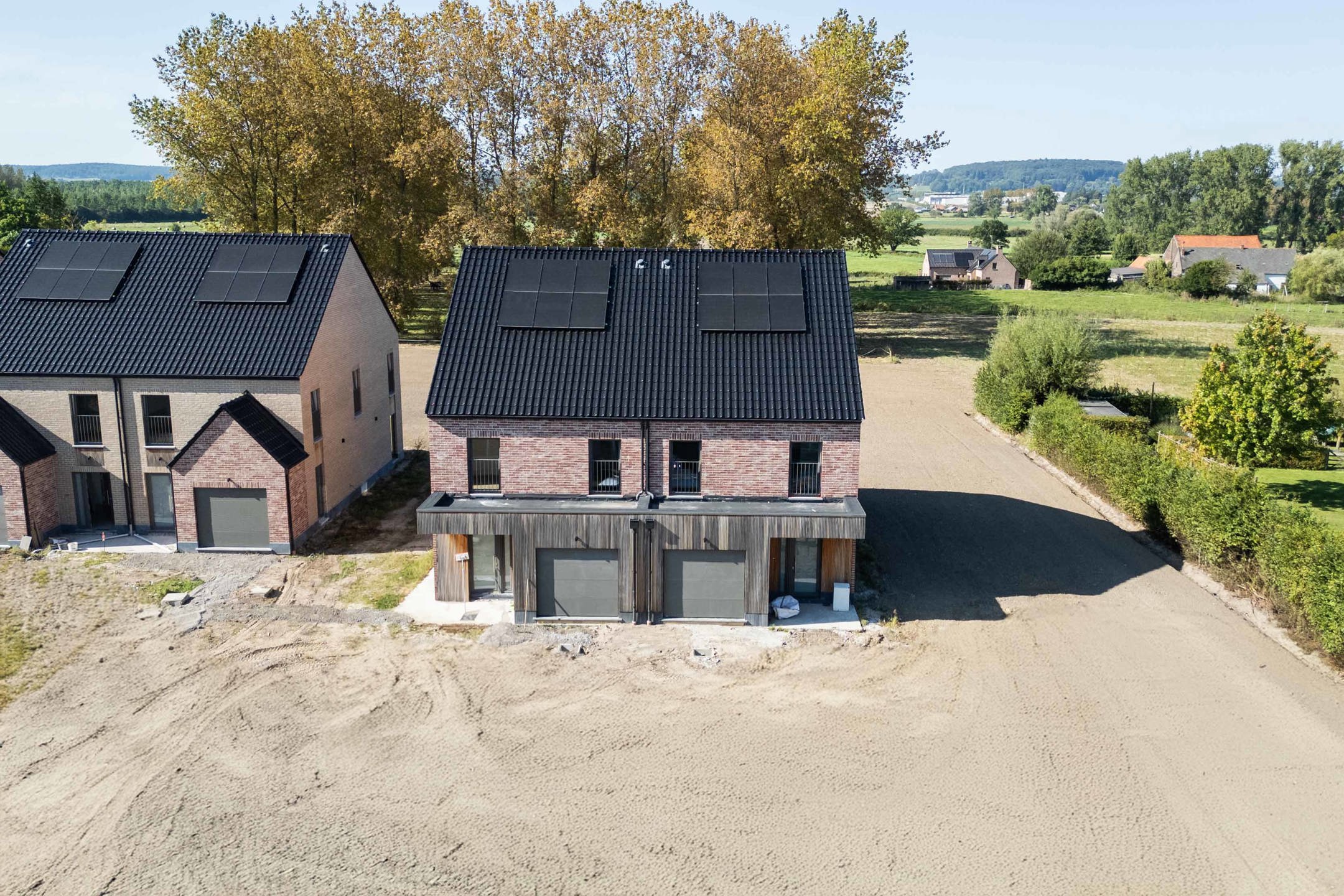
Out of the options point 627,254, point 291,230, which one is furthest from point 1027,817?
point 291,230

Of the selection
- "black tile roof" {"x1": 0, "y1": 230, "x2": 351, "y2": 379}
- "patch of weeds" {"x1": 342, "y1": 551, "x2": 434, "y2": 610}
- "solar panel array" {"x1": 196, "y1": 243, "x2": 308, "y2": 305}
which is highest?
"solar panel array" {"x1": 196, "y1": 243, "x2": 308, "y2": 305}

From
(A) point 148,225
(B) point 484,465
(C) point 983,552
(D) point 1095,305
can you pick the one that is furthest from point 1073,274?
(A) point 148,225

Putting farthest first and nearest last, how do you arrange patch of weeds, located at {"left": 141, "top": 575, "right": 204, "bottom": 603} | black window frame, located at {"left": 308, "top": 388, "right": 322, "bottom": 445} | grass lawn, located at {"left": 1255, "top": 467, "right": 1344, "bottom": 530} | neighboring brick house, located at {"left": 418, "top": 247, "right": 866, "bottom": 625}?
grass lawn, located at {"left": 1255, "top": 467, "right": 1344, "bottom": 530}, black window frame, located at {"left": 308, "top": 388, "right": 322, "bottom": 445}, patch of weeds, located at {"left": 141, "top": 575, "right": 204, "bottom": 603}, neighboring brick house, located at {"left": 418, "top": 247, "right": 866, "bottom": 625}

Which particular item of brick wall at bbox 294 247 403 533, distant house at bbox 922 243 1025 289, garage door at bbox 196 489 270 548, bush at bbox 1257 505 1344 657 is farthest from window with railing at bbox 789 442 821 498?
distant house at bbox 922 243 1025 289

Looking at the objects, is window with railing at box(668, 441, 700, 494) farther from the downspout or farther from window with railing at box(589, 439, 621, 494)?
the downspout

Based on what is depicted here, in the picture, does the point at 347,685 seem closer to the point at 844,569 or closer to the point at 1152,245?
the point at 844,569

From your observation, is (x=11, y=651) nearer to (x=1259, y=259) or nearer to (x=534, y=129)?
(x=534, y=129)
